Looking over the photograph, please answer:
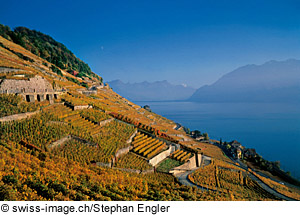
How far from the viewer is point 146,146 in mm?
21594

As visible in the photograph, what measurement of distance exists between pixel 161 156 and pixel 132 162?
5576 mm

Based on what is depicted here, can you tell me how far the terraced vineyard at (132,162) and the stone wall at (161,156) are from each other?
4.16 feet

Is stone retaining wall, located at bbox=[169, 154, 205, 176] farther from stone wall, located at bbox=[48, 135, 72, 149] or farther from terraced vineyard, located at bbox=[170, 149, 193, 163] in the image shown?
stone wall, located at bbox=[48, 135, 72, 149]

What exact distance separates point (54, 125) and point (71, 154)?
4.86 meters

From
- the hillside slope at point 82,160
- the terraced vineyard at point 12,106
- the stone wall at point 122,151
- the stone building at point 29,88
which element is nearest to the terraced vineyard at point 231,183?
the hillside slope at point 82,160

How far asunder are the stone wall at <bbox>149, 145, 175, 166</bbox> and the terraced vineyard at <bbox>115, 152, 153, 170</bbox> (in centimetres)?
127

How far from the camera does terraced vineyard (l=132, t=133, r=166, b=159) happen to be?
64.5 ft

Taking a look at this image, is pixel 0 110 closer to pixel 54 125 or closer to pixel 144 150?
pixel 54 125

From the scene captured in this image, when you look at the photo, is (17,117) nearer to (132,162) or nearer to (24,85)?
(24,85)

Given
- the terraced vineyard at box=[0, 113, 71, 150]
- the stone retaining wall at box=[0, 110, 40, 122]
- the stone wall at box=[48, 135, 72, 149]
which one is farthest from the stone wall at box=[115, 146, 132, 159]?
the stone retaining wall at box=[0, 110, 40, 122]

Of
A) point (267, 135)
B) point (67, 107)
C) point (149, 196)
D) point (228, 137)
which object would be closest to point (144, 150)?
point (149, 196)

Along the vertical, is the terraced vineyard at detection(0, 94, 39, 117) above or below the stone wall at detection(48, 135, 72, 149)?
above

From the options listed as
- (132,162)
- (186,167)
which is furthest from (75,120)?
(186,167)
